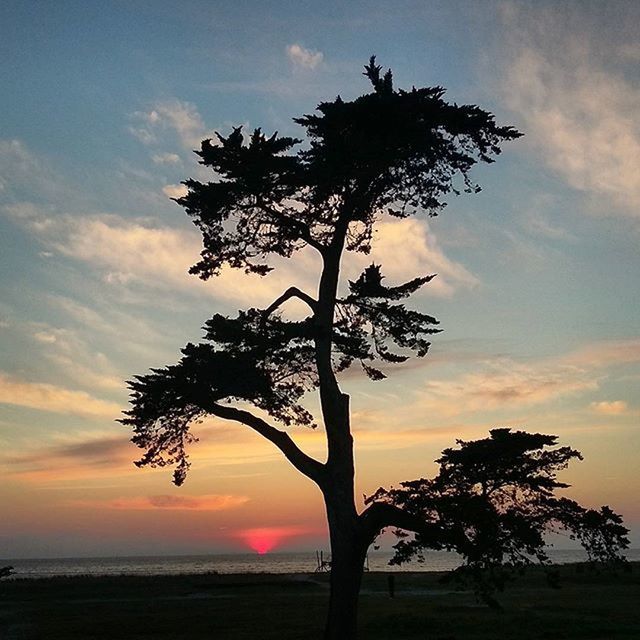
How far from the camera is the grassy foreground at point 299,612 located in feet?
93.1

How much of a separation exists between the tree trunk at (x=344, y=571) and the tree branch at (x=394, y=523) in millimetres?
329

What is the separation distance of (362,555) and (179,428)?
6626 mm

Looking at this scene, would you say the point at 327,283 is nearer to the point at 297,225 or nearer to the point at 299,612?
the point at 297,225

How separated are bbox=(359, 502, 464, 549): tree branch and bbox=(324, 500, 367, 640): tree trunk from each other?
1.08 feet

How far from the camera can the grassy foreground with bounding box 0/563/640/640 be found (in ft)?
93.1

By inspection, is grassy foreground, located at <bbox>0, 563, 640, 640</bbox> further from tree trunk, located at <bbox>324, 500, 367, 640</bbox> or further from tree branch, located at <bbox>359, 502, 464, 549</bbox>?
tree trunk, located at <bbox>324, 500, 367, 640</bbox>

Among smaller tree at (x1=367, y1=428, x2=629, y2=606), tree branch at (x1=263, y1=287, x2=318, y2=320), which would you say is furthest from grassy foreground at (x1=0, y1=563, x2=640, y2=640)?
tree branch at (x1=263, y1=287, x2=318, y2=320)

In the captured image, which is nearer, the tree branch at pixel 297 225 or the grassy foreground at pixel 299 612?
the tree branch at pixel 297 225

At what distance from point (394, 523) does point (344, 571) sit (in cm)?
201

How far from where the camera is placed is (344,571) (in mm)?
20203

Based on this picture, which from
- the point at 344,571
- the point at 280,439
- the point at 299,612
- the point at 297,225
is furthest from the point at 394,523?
the point at 299,612

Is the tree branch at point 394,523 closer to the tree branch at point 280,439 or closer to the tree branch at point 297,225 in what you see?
the tree branch at point 280,439

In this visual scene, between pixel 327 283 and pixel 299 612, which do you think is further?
pixel 299 612

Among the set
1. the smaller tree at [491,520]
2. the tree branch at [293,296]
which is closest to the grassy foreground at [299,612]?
the smaller tree at [491,520]
